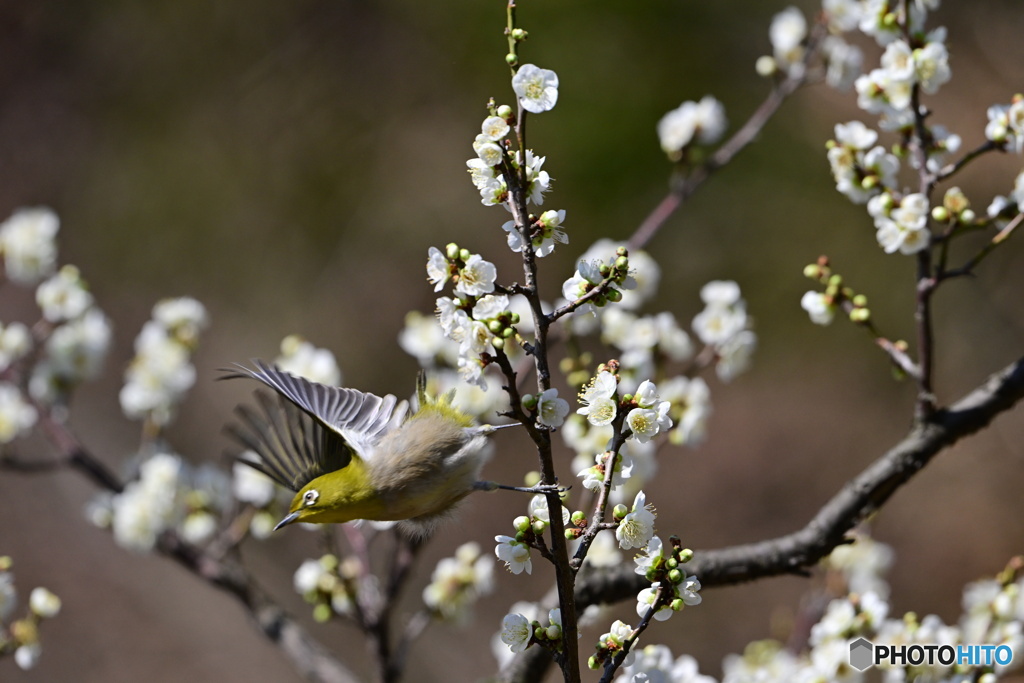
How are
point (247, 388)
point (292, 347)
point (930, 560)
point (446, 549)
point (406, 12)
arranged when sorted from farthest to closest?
point (406, 12) < point (247, 388) < point (446, 549) < point (930, 560) < point (292, 347)

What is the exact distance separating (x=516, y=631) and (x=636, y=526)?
0.62ft

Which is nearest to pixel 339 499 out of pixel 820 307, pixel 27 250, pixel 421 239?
pixel 820 307

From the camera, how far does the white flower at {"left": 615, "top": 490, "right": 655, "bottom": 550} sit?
1.03m

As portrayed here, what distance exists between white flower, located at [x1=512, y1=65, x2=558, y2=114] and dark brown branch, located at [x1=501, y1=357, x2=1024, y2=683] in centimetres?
80

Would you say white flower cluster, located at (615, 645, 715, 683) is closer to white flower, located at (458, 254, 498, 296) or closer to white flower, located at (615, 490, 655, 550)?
white flower, located at (615, 490, 655, 550)

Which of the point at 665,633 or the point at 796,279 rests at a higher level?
the point at 796,279

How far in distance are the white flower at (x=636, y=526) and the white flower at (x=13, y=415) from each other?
190 centimetres

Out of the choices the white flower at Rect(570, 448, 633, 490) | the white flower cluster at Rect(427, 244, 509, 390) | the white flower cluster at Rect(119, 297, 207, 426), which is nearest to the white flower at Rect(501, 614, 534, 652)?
the white flower at Rect(570, 448, 633, 490)

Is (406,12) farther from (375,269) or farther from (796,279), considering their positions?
(796,279)

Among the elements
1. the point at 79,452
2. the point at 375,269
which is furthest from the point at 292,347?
the point at 375,269

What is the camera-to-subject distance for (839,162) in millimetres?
1558

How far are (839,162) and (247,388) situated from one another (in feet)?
11.9

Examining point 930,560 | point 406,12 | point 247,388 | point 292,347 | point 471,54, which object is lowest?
point 292,347

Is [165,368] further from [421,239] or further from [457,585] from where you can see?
[421,239]
